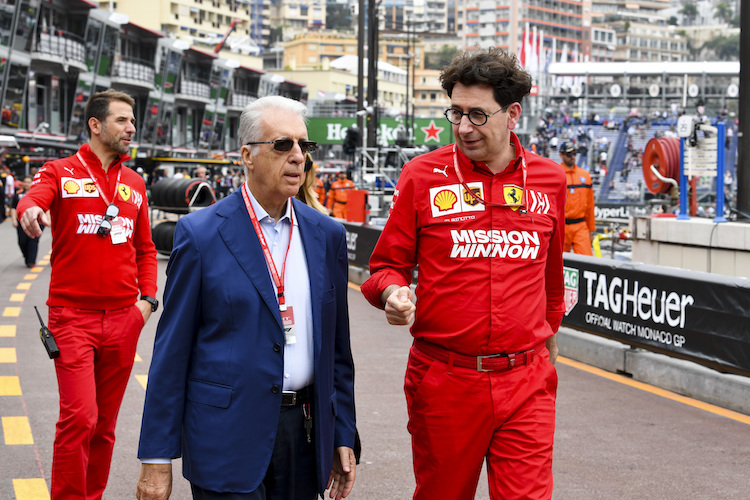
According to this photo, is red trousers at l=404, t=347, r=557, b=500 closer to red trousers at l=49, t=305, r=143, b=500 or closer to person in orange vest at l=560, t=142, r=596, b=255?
red trousers at l=49, t=305, r=143, b=500

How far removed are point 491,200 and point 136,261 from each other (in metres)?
2.38

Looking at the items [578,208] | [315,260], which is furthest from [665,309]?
[315,260]

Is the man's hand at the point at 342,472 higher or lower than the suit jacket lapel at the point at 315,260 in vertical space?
lower

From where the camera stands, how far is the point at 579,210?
14.0 m

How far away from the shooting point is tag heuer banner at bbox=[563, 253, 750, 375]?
25.3 feet

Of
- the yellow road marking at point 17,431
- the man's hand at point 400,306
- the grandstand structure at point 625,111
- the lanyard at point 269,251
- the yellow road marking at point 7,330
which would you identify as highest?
the grandstand structure at point 625,111

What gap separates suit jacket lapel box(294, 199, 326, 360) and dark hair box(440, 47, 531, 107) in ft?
2.68

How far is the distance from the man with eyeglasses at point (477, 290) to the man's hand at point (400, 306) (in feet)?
0.04

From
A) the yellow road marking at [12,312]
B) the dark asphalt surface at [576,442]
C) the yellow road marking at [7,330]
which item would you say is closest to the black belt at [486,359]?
the dark asphalt surface at [576,442]

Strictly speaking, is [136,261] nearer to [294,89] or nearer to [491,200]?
[491,200]

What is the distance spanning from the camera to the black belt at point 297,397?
3.17 metres

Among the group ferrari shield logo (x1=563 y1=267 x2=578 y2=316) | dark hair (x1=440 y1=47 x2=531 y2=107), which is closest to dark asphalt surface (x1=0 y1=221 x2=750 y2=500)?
ferrari shield logo (x1=563 y1=267 x2=578 y2=316)

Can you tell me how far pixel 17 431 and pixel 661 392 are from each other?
5.04 meters

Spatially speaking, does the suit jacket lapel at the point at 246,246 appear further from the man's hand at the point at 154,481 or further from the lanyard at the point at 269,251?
the man's hand at the point at 154,481
